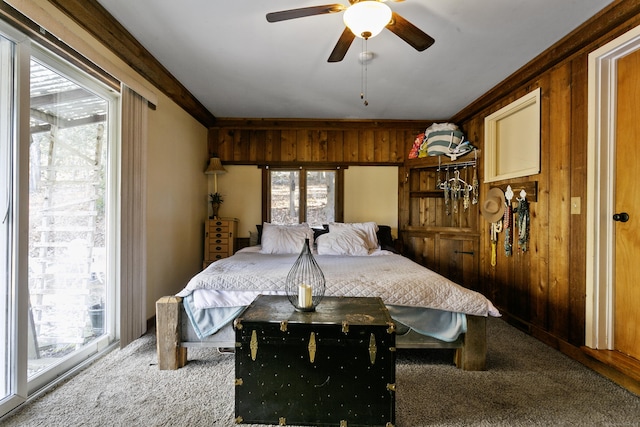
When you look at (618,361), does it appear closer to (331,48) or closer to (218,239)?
(331,48)

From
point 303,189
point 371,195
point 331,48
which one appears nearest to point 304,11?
point 331,48

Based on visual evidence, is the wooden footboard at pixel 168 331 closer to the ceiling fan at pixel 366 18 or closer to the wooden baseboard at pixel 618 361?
the ceiling fan at pixel 366 18

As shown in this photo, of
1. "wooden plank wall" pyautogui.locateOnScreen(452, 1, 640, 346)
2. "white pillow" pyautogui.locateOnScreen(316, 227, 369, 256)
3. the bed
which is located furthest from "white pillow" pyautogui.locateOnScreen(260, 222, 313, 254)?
"wooden plank wall" pyautogui.locateOnScreen(452, 1, 640, 346)

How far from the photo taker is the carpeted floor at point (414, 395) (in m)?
1.58

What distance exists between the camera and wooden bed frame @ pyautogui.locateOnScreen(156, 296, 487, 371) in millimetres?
2031

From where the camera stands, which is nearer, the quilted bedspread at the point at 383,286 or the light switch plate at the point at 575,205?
the quilted bedspread at the point at 383,286

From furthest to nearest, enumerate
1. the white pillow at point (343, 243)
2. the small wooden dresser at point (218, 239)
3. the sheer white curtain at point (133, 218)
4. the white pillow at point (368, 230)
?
the small wooden dresser at point (218, 239), the white pillow at point (368, 230), the white pillow at point (343, 243), the sheer white curtain at point (133, 218)

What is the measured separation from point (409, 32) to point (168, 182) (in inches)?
101

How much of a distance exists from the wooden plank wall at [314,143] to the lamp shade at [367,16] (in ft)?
8.88

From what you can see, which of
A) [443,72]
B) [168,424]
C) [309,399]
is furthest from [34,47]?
[443,72]

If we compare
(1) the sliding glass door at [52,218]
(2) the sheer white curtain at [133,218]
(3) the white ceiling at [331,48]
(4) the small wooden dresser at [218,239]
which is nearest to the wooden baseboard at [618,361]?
(3) the white ceiling at [331,48]

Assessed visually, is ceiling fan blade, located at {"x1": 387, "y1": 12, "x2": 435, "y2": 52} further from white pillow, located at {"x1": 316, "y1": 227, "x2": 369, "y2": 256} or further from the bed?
white pillow, located at {"x1": 316, "y1": 227, "x2": 369, "y2": 256}

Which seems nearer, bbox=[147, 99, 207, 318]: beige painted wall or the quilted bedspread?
the quilted bedspread

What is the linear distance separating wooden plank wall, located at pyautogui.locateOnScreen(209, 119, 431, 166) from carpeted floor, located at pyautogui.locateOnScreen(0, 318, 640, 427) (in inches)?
107
